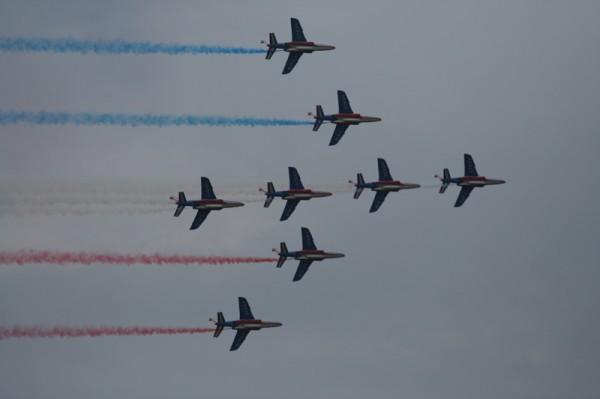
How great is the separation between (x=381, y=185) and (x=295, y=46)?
15.8m

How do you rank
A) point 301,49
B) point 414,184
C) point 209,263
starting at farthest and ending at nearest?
point 414,184
point 301,49
point 209,263

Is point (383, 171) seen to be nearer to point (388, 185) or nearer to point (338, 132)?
point (388, 185)

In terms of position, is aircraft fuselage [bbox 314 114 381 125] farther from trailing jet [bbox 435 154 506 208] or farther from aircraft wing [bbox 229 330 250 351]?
aircraft wing [bbox 229 330 250 351]

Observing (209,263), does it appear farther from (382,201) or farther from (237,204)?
(382,201)

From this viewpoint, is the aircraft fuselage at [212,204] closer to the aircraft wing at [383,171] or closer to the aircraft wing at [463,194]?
the aircraft wing at [383,171]

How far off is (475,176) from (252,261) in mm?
26128

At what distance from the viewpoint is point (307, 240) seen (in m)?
127

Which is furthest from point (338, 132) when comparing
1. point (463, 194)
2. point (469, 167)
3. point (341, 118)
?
point (469, 167)

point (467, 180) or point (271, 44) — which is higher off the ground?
point (271, 44)

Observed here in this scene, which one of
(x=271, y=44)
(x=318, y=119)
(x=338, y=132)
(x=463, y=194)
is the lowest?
(x=463, y=194)

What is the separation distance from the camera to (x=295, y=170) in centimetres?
12556

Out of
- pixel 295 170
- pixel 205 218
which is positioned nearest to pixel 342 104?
pixel 295 170

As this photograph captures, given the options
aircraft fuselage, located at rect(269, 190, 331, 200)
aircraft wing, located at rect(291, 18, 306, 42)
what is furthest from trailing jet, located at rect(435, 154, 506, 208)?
aircraft wing, located at rect(291, 18, 306, 42)

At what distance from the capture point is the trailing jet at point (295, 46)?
119625 millimetres
